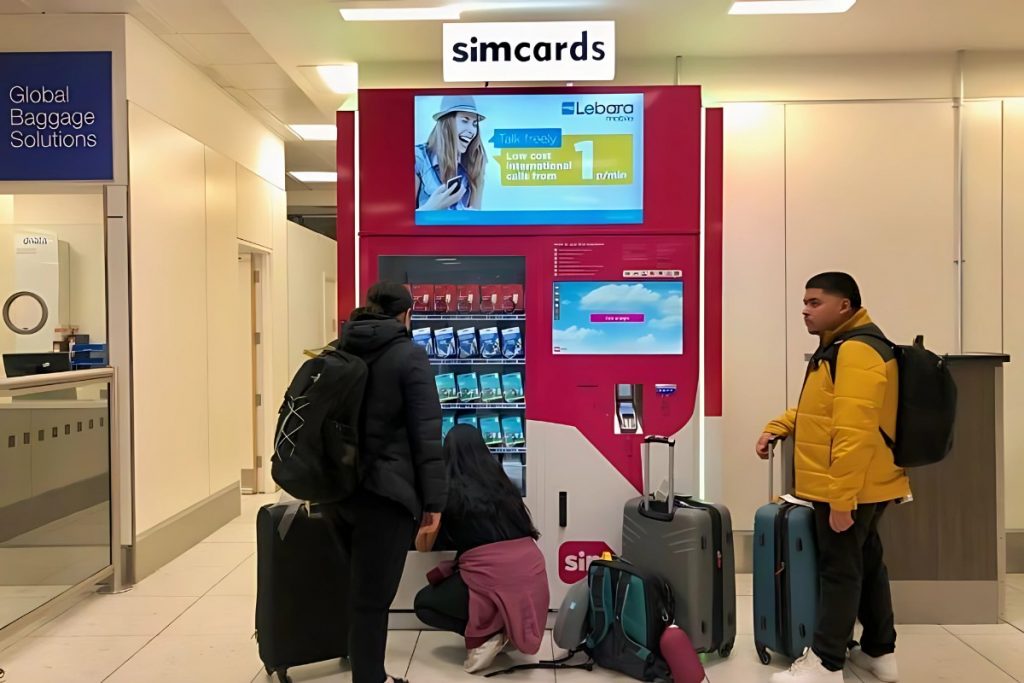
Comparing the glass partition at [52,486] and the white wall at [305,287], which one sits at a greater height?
the white wall at [305,287]

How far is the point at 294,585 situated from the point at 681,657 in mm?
1587

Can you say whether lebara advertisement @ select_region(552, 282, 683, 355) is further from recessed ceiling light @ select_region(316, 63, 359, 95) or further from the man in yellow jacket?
recessed ceiling light @ select_region(316, 63, 359, 95)

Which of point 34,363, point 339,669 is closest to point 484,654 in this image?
point 339,669

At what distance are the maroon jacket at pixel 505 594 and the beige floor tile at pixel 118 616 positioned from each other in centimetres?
172

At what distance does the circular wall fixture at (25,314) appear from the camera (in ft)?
20.0

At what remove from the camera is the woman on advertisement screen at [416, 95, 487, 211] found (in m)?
3.90

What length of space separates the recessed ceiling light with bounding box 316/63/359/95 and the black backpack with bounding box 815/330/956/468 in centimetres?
375

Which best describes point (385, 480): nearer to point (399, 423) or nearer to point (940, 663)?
point (399, 423)

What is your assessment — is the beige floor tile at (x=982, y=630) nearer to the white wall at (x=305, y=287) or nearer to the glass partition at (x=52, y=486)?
the glass partition at (x=52, y=486)

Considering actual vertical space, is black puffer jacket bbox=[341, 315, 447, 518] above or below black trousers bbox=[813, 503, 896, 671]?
above

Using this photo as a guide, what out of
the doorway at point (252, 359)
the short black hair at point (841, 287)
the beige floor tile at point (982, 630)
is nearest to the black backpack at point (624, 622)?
the short black hair at point (841, 287)

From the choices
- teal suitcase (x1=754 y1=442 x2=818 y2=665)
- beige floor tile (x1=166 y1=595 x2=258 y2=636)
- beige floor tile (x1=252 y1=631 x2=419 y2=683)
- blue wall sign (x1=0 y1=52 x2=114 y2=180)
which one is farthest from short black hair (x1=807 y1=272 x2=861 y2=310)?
blue wall sign (x1=0 y1=52 x2=114 y2=180)

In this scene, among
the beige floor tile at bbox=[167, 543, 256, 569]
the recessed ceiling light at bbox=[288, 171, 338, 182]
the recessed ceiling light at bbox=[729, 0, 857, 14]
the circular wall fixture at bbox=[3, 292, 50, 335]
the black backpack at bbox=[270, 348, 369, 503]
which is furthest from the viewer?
the recessed ceiling light at bbox=[288, 171, 338, 182]

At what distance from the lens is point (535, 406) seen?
153 inches
